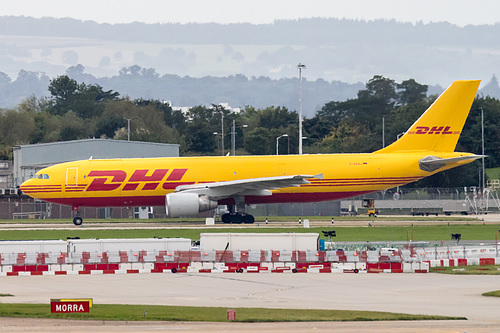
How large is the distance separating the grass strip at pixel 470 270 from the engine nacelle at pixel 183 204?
87.6ft

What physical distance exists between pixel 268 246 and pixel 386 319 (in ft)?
51.9

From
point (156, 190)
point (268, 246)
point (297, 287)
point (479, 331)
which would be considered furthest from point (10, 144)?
point (479, 331)

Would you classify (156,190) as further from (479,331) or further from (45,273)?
(479,331)

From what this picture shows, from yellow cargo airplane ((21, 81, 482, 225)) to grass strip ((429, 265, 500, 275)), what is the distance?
81.3 ft

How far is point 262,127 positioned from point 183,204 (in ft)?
321

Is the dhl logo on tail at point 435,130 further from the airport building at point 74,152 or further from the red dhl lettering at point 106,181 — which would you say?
the airport building at point 74,152

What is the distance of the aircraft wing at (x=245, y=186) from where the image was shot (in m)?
57.4

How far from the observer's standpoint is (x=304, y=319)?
20.4m

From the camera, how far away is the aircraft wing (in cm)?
5741

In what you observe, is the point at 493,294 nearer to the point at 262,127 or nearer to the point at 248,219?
the point at 248,219

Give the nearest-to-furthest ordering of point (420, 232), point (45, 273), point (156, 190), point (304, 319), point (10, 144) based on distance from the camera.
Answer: point (304, 319) < point (45, 273) < point (420, 232) < point (156, 190) < point (10, 144)

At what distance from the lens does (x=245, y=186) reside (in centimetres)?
5844

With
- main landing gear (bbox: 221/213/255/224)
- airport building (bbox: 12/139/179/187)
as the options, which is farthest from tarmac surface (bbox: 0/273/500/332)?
airport building (bbox: 12/139/179/187)

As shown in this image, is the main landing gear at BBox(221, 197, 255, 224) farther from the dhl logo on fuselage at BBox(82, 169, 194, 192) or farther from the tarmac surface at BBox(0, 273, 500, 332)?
the tarmac surface at BBox(0, 273, 500, 332)
